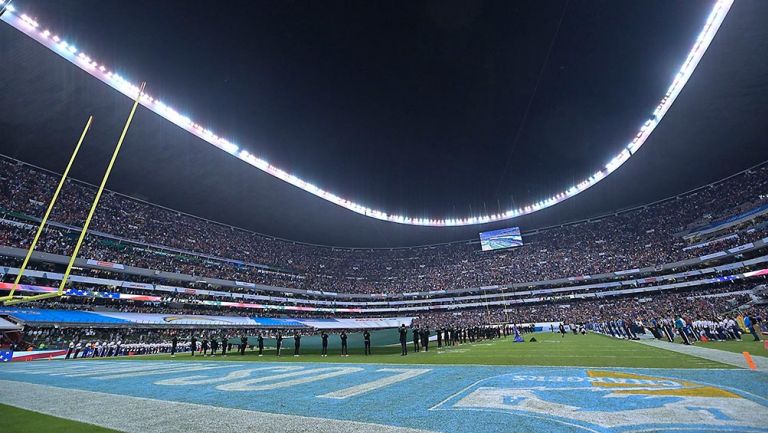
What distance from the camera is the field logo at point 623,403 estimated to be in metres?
3.69

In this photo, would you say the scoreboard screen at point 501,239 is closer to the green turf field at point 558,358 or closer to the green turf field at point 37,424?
the green turf field at point 558,358

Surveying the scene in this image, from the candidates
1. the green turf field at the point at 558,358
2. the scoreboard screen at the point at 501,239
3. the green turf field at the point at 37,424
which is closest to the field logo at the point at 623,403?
the green turf field at the point at 558,358

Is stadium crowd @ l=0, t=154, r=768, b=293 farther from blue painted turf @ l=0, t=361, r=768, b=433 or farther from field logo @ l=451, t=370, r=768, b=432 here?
field logo @ l=451, t=370, r=768, b=432

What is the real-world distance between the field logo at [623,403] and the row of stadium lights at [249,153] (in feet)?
76.4

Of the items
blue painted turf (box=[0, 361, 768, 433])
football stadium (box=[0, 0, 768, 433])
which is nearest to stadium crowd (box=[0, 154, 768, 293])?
football stadium (box=[0, 0, 768, 433])

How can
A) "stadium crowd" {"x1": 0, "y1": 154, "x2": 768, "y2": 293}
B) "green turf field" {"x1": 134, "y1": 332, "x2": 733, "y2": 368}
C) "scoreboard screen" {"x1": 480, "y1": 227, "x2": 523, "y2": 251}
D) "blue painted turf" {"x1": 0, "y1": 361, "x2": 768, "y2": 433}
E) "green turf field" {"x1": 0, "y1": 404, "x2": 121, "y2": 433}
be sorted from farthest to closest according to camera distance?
"scoreboard screen" {"x1": 480, "y1": 227, "x2": 523, "y2": 251} < "stadium crowd" {"x1": 0, "y1": 154, "x2": 768, "y2": 293} < "green turf field" {"x1": 134, "y1": 332, "x2": 733, "y2": 368} < "green turf field" {"x1": 0, "y1": 404, "x2": 121, "y2": 433} < "blue painted turf" {"x1": 0, "y1": 361, "x2": 768, "y2": 433}

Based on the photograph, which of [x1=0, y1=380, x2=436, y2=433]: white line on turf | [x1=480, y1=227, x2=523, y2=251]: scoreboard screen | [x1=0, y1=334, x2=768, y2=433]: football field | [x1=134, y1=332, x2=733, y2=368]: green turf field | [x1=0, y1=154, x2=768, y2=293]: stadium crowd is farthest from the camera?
[x1=480, y1=227, x2=523, y2=251]: scoreboard screen

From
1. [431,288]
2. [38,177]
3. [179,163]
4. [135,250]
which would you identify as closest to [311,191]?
[179,163]

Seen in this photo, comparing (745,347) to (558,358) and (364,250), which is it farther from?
(364,250)

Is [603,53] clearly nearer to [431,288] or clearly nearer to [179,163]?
[179,163]

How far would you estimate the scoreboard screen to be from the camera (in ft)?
241

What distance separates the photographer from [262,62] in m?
25.5

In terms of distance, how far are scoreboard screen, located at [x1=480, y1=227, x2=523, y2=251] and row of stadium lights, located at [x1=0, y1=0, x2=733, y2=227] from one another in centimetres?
1289

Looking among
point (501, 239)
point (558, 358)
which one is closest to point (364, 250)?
point (501, 239)
